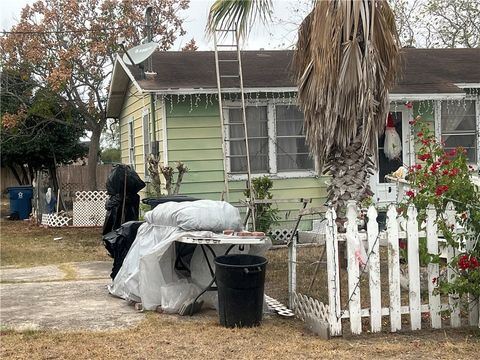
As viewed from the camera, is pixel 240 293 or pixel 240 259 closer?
pixel 240 293

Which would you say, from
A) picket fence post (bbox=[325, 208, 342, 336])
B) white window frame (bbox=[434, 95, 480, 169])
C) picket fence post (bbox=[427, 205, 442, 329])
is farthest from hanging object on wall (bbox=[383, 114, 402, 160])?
picket fence post (bbox=[325, 208, 342, 336])

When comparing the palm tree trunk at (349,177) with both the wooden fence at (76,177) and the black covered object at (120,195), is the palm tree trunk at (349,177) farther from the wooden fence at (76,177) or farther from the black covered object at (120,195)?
the wooden fence at (76,177)

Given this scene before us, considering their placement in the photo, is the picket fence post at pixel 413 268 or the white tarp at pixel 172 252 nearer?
the picket fence post at pixel 413 268

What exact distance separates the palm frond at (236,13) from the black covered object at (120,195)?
327 centimetres

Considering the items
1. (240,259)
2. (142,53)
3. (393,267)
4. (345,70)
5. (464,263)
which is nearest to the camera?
(464,263)

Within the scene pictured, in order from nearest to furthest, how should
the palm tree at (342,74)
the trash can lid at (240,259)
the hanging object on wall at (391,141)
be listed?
the trash can lid at (240,259)
the palm tree at (342,74)
the hanging object on wall at (391,141)

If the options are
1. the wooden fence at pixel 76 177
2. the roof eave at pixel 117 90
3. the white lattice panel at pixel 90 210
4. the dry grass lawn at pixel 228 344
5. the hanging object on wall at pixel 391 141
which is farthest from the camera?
the wooden fence at pixel 76 177

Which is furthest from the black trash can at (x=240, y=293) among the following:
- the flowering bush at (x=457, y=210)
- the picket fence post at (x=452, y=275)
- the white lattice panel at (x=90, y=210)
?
the white lattice panel at (x=90, y=210)

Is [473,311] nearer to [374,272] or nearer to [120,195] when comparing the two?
[374,272]

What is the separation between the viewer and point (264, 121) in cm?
1152

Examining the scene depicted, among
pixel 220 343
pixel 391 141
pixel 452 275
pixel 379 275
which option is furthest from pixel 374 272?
pixel 391 141

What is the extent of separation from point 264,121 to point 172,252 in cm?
525

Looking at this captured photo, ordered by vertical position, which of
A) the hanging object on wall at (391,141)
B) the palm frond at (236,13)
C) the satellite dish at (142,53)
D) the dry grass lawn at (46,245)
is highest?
the satellite dish at (142,53)

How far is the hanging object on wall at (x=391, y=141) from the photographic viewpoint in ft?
39.2
